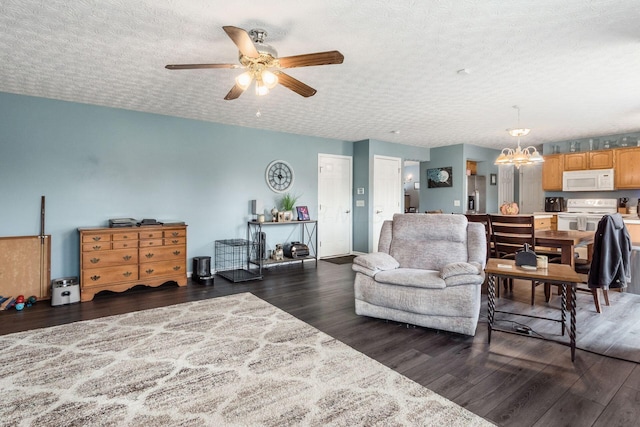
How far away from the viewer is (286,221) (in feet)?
18.8

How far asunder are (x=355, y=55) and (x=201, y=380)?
282 centimetres

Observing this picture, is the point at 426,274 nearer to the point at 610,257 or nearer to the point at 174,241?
the point at 610,257

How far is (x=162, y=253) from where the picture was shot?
451 centimetres

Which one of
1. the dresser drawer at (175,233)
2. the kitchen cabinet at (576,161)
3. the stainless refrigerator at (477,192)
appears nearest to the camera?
the dresser drawer at (175,233)

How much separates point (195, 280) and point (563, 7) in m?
4.99

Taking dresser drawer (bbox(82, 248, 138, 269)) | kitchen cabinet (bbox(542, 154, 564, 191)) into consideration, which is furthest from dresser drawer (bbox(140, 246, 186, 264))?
kitchen cabinet (bbox(542, 154, 564, 191))

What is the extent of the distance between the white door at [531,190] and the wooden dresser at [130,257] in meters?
7.90

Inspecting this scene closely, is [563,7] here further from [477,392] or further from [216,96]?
[216,96]

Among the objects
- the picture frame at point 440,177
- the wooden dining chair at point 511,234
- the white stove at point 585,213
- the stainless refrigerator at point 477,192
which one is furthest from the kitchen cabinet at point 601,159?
the wooden dining chair at point 511,234

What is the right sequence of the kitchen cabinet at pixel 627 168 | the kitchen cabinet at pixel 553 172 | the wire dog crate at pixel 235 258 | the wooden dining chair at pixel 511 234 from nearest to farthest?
the wooden dining chair at pixel 511 234
the wire dog crate at pixel 235 258
the kitchen cabinet at pixel 627 168
the kitchen cabinet at pixel 553 172

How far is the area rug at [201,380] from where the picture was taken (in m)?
1.85

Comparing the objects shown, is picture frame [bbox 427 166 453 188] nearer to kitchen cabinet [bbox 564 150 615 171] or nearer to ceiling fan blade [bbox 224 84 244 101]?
kitchen cabinet [bbox 564 150 615 171]

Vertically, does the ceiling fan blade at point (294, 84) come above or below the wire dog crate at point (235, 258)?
above

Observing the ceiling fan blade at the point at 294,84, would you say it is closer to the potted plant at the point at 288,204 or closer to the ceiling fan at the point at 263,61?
the ceiling fan at the point at 263,61
